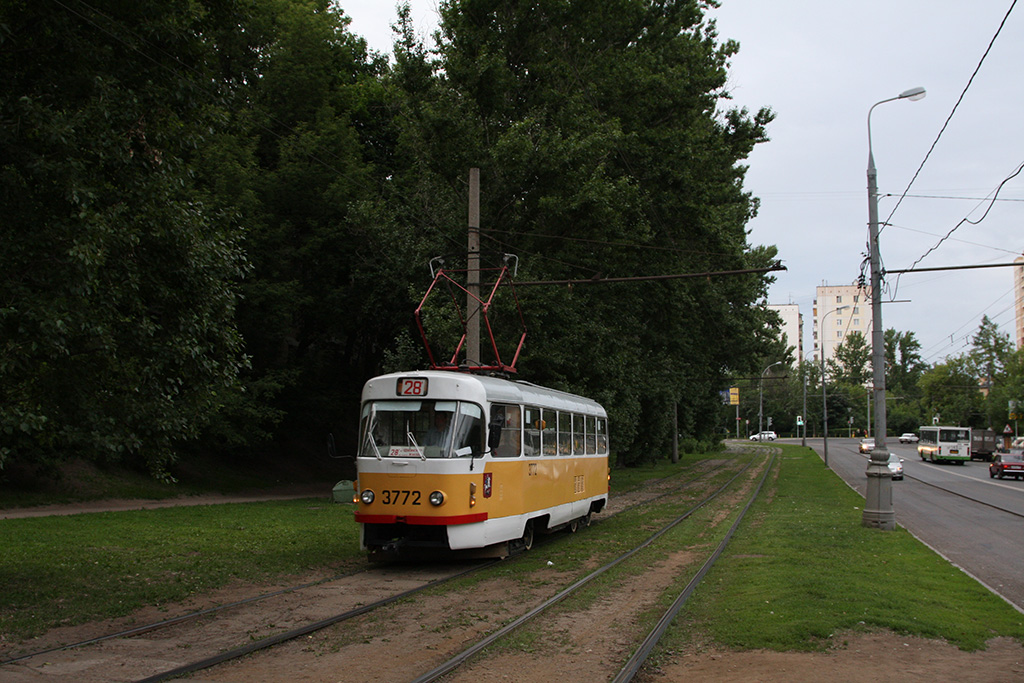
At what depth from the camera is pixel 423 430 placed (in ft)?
42.8

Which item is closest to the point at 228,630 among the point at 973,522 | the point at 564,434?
the point at 564,434

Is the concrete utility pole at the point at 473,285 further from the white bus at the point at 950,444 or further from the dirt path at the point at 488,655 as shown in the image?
the white bus at the point at 950,444

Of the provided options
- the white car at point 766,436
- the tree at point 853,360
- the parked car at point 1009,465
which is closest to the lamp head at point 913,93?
the parked car at point 1009,465

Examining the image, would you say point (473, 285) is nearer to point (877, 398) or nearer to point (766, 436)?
point (877, 398)

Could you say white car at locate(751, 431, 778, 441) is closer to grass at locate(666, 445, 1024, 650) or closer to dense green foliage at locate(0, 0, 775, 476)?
dense green foliage at locate(0, 0, 775, 476)

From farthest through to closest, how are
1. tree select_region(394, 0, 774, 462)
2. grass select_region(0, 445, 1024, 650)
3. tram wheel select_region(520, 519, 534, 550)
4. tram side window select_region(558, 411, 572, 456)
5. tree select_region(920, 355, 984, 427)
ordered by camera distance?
1. tree select_region(920, 355, 984, 427)
2. tree select_region(394, 0, 774, 462)
3. tram side window select_region(558, 411, 572, 456)
4. tram wheel select_region(520, 519, 534, 550)
5. grass select_region(0, 445, 1024, 650)

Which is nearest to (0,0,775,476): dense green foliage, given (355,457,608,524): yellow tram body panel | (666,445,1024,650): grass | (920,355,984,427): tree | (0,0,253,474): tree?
(0,0,253,474): tree

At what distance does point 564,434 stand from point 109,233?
34.8ft

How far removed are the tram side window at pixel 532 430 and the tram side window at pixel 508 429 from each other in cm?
26

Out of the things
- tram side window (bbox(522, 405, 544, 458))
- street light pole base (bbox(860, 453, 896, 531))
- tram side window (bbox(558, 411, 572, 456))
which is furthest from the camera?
street light pole base (bbox(860, 453, 896, 531))

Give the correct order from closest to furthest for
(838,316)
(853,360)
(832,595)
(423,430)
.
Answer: (832,595) → (423,430) → (853,360) → (838,316)

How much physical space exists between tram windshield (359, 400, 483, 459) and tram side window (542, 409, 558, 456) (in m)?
3.19

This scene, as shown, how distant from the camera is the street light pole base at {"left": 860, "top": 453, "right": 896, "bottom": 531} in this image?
18.2 metres

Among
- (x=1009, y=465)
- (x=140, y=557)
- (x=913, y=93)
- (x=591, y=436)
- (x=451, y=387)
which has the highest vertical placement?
(x=913, y=93)
